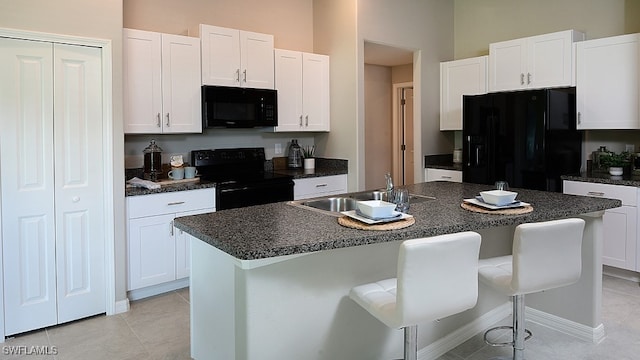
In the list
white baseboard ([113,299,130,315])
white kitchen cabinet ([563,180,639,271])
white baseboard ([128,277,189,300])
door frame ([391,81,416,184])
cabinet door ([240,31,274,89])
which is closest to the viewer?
white baseboard ([113,299,130,315])

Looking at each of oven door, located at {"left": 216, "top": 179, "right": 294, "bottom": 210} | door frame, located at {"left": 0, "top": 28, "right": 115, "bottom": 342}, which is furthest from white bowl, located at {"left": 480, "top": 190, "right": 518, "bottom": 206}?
door frame, located at {"left": 0, "top": 28, "right": 115, "bottom": 342}

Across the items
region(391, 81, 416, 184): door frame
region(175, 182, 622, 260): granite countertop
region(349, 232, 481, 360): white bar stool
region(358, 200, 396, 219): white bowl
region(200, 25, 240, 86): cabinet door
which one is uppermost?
region(200, 25, 240, 86): cabinet door

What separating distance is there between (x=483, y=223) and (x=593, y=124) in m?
2.82

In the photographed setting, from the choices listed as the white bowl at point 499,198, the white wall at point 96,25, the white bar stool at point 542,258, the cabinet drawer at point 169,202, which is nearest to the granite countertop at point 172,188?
the cabinet drawer at point 169,202

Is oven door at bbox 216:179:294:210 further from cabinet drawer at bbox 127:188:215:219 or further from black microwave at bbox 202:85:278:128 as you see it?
black microwave at bbox 202:85:278:128

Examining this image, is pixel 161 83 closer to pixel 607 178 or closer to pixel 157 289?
pixel 157 289

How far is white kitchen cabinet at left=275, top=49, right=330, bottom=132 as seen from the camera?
15.1ft

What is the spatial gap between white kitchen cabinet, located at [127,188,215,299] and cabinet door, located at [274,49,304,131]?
1283 millimetres

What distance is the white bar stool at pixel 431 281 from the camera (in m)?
1.69

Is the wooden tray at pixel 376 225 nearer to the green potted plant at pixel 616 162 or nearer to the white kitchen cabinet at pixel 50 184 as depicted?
the white kitchen cabinet at pixel 50 184

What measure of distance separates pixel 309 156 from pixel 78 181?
2581mm

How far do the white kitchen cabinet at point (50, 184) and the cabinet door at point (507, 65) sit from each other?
3.83 metres

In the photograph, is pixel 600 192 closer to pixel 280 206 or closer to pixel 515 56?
pixel 515 56

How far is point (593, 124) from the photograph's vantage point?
4.17m
